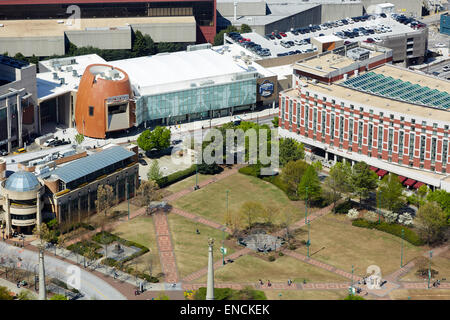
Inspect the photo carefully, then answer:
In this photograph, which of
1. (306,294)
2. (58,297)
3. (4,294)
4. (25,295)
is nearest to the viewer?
(4,294)

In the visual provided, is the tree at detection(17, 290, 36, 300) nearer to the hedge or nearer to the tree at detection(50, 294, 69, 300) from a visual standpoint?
the tree at detection(50, 294, 69, 300)

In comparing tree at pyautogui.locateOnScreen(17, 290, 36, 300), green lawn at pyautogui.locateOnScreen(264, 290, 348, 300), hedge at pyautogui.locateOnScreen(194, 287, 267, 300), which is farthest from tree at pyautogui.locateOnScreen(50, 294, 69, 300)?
green lawn at pyautogui.locateOnScreen(264, 290, 348, 300)

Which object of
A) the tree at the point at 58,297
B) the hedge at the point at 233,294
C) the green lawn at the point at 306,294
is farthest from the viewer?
the green lawn at the point at 306,294

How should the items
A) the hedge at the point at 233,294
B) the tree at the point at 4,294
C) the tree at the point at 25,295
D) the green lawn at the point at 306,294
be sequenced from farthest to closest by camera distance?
the green lawn at the point at 306,294 → the hedge at the point at 233,294 → the tree at the point at 25,295 → the tree at the point at 4,294

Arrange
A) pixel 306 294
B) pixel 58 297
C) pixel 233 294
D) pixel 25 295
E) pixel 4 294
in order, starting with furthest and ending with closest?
pixel 306 294, pixel 233 294, pixel 25 295, pixel 58 297, pixel 4 294

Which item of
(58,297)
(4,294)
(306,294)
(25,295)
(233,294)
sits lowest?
(306,294)

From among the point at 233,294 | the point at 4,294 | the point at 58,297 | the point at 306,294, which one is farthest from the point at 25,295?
the point at 306,294

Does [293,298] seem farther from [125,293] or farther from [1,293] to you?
[1,293]

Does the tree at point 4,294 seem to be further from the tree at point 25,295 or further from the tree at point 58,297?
the tree at point 58,297

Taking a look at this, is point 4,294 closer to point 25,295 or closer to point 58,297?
point 25,295

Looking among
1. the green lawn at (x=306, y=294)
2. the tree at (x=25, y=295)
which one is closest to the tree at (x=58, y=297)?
the tree at (x=25, y=295)

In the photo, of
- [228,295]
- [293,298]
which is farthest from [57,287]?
[293,298]
